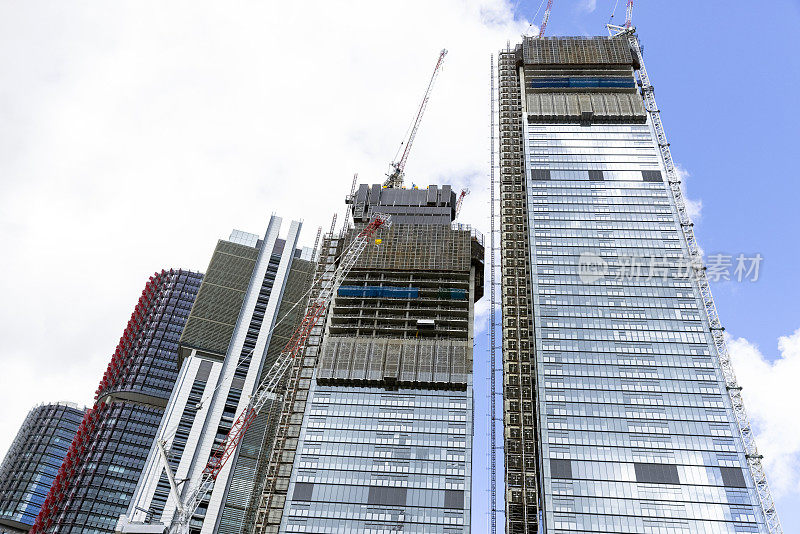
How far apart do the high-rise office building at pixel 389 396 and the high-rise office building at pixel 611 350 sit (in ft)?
42.8

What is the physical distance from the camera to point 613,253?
162m

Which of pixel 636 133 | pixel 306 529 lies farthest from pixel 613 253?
pixel 306 529

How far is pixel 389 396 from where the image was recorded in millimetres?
150250

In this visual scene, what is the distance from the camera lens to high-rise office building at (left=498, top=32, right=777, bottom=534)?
12588 centimetres

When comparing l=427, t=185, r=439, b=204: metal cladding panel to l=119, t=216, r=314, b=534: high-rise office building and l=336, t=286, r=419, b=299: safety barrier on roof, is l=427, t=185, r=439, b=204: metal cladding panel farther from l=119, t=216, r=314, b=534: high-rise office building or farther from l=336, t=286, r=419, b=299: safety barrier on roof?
l=119, t=216, r=314, b=534: high-rise office building

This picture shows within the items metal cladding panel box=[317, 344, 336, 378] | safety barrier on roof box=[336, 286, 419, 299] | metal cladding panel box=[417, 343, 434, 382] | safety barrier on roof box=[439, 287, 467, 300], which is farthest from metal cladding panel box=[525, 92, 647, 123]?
metal cladding panel box=[317, 344, 336, 378]

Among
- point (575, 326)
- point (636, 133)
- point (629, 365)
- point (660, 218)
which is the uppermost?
point (636, 133)

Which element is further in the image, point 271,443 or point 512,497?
point 271,443

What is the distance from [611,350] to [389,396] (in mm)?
48511

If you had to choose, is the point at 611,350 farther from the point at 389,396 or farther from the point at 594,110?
the point at 594,110

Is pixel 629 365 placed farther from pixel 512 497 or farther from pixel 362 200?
pixel 362 200

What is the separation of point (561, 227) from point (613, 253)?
1387 cm

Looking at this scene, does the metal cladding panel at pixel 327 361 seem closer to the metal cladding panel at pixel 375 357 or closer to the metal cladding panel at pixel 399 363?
the metal cladding panel at pixel 399 363

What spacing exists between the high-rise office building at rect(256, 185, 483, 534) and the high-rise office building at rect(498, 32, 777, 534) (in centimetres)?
1303
